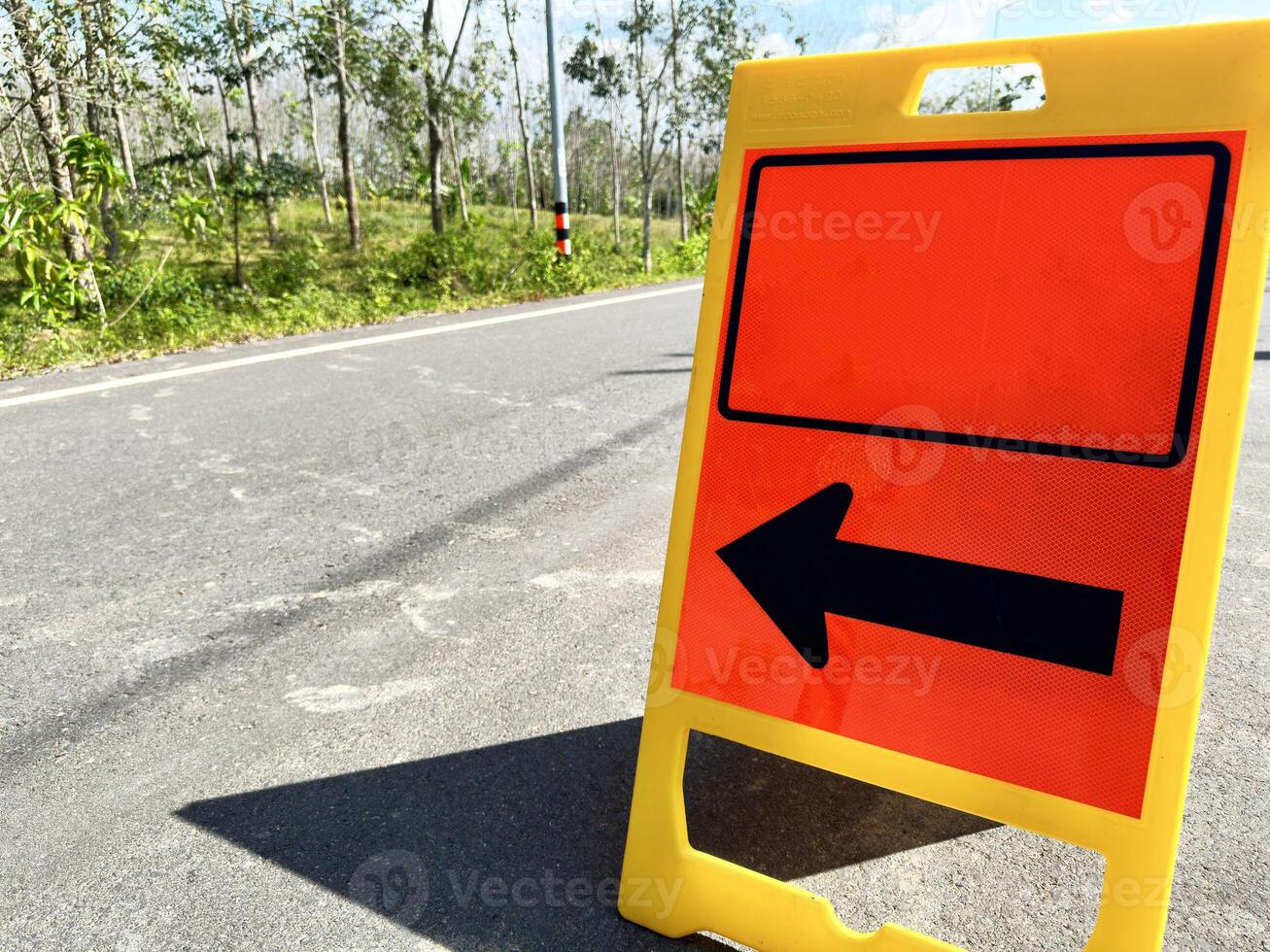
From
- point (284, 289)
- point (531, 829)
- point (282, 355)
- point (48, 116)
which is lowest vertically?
point (531, 829)

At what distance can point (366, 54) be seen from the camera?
15.6 meters

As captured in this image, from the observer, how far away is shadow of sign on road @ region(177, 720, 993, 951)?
1523 millimetres

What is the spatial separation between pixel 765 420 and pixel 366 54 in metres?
16.8

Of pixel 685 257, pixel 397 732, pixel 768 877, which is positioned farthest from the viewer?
pixel 685 257

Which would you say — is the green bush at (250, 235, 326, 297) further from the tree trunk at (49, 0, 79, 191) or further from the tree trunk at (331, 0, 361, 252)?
the tree trunk at (49, 0, 79, 191)

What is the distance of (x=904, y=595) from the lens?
142cm

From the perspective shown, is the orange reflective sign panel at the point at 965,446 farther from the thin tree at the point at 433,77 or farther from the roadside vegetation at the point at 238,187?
the thin tree at the point at 433,77

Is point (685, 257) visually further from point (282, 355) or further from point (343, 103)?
point (282, 355)

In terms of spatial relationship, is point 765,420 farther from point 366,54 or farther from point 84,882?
point 366,54

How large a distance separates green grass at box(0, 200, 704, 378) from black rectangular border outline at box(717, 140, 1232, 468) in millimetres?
5836

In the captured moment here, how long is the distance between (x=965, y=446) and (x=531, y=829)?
111cm

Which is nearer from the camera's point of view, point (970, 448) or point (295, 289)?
point (970, 448)

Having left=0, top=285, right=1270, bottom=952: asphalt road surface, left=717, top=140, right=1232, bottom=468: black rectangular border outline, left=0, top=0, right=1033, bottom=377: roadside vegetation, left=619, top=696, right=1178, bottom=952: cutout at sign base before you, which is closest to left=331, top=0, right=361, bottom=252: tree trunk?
left=0, top=0, right=1033, bottom=377: roadside vegetation

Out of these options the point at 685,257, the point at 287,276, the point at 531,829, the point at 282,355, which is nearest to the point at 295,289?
the point at 287,276
